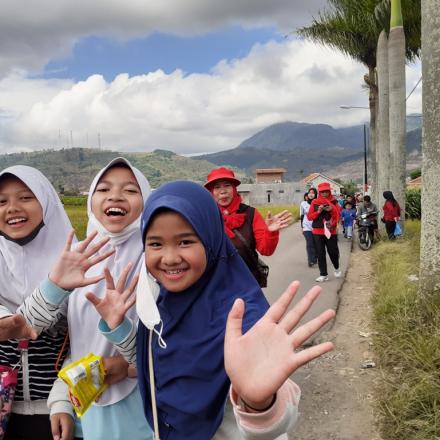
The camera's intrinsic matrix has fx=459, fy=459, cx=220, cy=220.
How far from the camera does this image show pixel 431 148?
14.3 ft

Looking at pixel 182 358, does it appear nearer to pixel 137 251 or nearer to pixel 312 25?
pixel 137 251

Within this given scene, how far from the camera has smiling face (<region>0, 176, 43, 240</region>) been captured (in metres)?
2.02

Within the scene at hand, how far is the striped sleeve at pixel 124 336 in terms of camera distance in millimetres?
1765

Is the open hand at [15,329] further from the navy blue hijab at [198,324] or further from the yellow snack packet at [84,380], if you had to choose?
the navy blue hijab at [198,324]

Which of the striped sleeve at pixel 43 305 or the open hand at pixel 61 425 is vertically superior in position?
the striped sleeve at pixel 43 305

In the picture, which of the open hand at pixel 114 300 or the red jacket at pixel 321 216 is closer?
the open hand at pixel 114 300

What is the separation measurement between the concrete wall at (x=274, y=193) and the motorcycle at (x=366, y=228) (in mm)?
55974

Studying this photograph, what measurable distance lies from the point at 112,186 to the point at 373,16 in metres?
12.7

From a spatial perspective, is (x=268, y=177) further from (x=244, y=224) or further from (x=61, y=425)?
(x=61, y=425)

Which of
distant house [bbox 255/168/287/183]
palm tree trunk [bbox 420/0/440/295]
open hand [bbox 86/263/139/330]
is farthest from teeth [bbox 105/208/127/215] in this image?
distant house [bbox 255/168/287/183]

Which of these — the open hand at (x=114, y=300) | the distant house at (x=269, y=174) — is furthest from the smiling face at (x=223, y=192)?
the distant house at (x=269, y=174)

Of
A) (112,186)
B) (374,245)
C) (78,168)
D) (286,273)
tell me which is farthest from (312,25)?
(78,168)

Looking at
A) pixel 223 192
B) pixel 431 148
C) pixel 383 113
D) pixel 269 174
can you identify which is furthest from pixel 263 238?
pixel 269 174

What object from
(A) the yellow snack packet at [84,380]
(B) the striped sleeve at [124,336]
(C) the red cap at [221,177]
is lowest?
(A) the yellow snack packet at [84,380]
